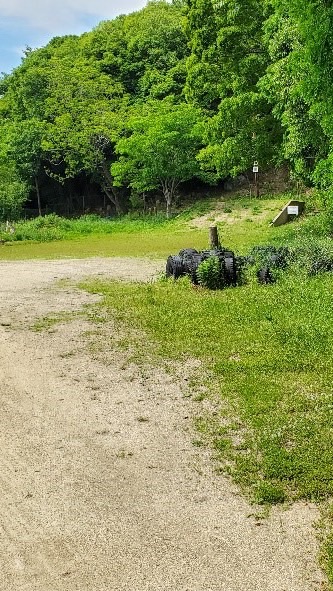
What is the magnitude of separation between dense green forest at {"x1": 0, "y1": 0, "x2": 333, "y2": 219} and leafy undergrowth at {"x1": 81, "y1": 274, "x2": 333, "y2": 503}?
295 centimetres

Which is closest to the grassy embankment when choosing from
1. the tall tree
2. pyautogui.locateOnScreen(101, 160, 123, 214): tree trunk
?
the tall tree

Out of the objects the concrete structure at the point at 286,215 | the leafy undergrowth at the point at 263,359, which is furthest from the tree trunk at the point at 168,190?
the leafy undergrowth at the point at 263,359

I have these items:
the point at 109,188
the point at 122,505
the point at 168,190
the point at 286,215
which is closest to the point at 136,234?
the point at 168,190

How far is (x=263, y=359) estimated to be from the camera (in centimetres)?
581

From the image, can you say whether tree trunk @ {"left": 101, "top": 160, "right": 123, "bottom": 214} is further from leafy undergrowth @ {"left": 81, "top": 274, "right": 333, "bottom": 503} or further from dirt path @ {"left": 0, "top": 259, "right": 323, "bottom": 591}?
dirt path @ {"left": 0, "top": 259, "right": 323, "bottom": 591}

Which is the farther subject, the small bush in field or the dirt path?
the small bush in field

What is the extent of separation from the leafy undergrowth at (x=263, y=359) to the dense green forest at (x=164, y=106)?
116 inches

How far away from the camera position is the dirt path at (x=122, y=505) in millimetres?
2828

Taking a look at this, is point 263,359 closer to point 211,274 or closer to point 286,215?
point 211,274

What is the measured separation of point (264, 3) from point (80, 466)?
13.5m

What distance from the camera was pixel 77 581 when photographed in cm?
280

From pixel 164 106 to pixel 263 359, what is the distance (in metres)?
25.3

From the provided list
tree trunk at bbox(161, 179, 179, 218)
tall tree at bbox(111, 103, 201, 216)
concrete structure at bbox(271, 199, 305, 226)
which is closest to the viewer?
concrete structure at bbox(271, 199, 305, 226)

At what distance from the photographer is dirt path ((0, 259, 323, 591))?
283cm
